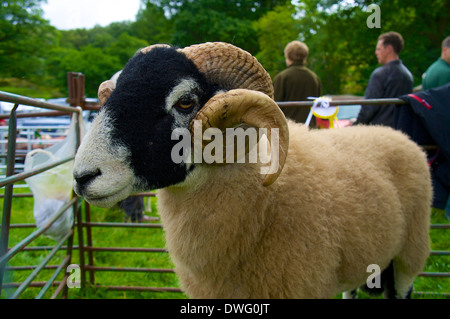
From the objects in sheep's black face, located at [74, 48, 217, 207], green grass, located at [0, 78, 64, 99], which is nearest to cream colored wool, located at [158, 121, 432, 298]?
sheep's black face, located at [74, 48, 217, 207]

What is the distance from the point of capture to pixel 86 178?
150 cm

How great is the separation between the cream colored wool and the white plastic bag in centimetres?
137

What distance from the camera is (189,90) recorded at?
64.6 inches

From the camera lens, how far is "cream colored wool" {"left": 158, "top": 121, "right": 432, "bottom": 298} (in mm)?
1818

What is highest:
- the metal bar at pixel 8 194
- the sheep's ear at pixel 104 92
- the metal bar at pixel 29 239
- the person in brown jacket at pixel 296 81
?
the person in brown jacket at pixel 296 81

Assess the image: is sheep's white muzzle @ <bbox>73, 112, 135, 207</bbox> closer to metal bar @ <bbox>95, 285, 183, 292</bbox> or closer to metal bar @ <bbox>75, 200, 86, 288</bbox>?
metal bar @ <bbox>75, 200, 86, 288</bbox>

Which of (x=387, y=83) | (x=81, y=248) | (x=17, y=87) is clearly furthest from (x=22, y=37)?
(x=387, y=83)

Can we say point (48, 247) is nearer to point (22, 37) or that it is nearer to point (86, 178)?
point (86, 178)

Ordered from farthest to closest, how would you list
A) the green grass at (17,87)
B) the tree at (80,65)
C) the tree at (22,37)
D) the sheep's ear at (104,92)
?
1. the tree at (80,65)
2. the tree at (22,37)
3. the green grass at (17,87)
4. the sheep's ear at (104,92)

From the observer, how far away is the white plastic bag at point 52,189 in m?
2.90

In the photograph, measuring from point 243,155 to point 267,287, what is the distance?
74cm

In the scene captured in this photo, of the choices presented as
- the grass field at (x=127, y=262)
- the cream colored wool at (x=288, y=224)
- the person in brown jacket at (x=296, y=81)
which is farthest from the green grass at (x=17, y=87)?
the person in brown jacket at (x=296, y=81)

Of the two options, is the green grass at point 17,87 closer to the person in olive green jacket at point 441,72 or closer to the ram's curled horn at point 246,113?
→ the ram's curled horn at point 246,113

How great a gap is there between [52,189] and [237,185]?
1.97m
